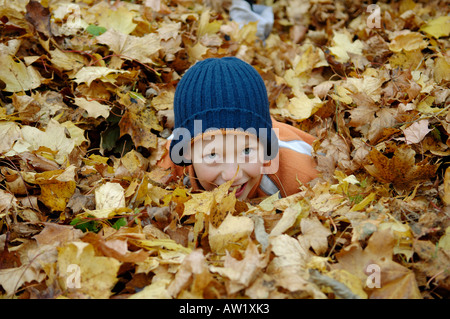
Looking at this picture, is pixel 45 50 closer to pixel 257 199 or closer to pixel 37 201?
pixel 37 201

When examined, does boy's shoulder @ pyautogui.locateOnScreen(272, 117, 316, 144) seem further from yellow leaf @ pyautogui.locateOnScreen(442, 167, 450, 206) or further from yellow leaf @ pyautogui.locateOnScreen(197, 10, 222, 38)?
yellow leaf @ pyautogui.locateOnScreen(197, 10, 222, 38)

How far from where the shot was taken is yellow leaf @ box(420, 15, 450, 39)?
3.04m

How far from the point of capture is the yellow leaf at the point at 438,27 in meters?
3.04

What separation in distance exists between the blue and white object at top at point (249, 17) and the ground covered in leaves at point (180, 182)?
0.36 meters

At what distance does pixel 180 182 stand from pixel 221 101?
0.56 m

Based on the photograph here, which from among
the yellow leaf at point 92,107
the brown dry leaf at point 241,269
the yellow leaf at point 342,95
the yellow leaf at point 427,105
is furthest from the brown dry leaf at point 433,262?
the yellow leaf at point 92,107

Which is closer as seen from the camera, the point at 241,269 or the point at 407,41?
the point at 241,269

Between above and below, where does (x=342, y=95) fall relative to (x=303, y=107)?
above

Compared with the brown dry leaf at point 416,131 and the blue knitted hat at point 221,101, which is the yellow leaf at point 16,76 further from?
the brown dry leaf at point 416,131

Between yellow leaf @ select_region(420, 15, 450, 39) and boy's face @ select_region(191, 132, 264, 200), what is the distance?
1883mm

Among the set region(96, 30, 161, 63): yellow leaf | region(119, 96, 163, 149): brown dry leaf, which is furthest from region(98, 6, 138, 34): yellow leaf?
region(119, 96, 163, 149): brown dry leaf

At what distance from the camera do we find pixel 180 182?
2.27 m

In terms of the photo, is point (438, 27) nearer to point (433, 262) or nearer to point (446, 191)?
point (446, 191)

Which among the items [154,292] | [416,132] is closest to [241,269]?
[154,292]
